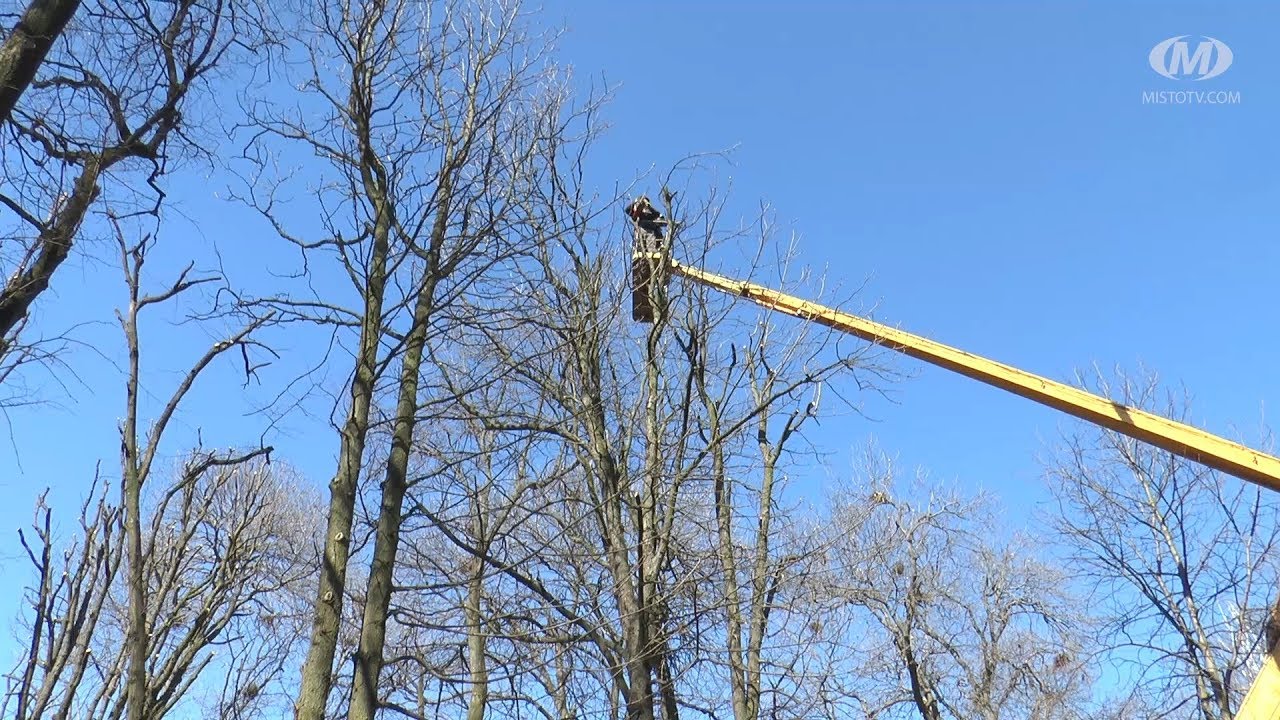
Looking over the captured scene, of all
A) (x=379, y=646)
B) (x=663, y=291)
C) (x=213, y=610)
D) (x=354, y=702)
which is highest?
(x=663, y=291)

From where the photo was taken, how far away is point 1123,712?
13.3 meters

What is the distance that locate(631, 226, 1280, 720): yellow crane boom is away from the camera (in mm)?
6200

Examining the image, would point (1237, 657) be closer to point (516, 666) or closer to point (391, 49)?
point (516, 666)

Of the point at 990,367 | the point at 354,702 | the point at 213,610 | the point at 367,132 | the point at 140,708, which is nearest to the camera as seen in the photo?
the point at 140,708

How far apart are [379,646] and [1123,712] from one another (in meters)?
13.3

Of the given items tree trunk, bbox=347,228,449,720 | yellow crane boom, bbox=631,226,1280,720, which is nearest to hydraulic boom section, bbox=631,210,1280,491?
yellow crane boom, bbox=631,226,1280,720

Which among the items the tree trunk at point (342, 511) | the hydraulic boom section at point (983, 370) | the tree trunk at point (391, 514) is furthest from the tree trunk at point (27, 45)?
the hydraulic boom section at point (983, 370)

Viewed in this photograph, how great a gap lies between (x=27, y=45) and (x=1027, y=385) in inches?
272

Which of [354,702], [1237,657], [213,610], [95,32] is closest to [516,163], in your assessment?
[95,32]

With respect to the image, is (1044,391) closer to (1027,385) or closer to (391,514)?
(1027,385)

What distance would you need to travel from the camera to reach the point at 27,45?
126 inches

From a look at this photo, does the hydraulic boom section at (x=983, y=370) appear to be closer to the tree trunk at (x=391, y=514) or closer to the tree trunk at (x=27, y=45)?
the tree trunk at (x=391, y=514)

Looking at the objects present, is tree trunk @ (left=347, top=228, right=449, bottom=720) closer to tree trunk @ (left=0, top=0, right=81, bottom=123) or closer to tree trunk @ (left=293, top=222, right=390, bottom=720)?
tree trunk @ (left=293, top=222, right=390, bottom=720)

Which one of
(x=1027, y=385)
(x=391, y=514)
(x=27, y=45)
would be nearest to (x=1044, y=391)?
(x=1027, y=385)
